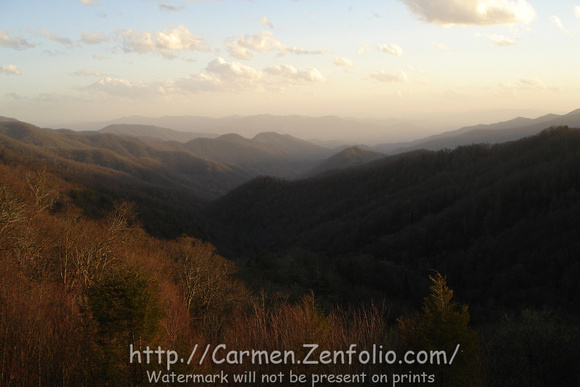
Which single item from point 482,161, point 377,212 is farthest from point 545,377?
point 482,161

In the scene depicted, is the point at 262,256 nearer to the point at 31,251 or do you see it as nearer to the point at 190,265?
the point at 190,265

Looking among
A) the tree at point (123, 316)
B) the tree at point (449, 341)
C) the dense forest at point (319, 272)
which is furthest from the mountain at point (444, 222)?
the tree at point (123, 316)

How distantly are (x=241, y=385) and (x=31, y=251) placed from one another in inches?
660

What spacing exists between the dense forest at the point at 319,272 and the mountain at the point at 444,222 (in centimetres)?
51

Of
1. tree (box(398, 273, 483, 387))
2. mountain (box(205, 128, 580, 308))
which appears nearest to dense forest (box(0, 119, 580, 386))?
tree (box(398, 273, 483, 387))

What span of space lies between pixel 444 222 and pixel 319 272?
64.4 m

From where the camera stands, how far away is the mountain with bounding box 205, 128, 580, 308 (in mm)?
64562

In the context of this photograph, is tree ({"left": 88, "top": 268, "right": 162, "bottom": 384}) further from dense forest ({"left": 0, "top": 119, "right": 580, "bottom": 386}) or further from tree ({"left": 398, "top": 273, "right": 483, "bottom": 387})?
tree ({"left": 398, "top": 273, "right": 483, "bottom": 387})

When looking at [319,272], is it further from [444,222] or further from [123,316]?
[444,222]

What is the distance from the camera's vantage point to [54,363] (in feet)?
30.6

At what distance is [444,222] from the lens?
97.9m

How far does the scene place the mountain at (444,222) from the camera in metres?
64.6

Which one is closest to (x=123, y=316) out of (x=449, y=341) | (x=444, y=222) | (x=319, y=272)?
(x=449, y=341)

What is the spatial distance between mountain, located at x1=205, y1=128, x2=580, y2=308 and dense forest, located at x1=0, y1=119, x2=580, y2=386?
51cm
